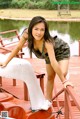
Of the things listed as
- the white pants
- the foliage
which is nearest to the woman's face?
the white pants

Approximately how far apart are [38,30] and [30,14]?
73.6ft

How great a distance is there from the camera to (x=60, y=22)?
2247 cm

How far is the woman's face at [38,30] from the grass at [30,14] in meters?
21.2

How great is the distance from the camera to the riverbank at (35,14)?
925 inches

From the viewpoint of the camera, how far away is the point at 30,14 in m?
24.6

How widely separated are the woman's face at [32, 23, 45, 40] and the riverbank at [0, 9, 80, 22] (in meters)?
20.9

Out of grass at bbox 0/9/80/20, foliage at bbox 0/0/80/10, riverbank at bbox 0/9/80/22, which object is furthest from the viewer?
foliage at bbox 0/0/80/10

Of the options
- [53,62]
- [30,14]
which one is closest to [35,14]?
[30,14]

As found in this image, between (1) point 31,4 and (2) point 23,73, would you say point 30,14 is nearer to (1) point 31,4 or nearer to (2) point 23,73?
Answer: (1) point 31,4

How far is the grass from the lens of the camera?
941 inches

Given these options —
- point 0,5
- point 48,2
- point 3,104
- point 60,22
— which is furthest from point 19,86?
point 0,5


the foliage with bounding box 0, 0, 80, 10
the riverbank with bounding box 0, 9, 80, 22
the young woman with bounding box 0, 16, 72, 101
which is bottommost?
the young woman with bounding box 0, 16, 72, 101

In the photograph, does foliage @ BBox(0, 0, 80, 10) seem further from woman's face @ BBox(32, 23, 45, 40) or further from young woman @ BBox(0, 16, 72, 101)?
woman's face @ BBox(32, 23, 45, 40)

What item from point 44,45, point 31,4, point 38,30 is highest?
point 31,4
